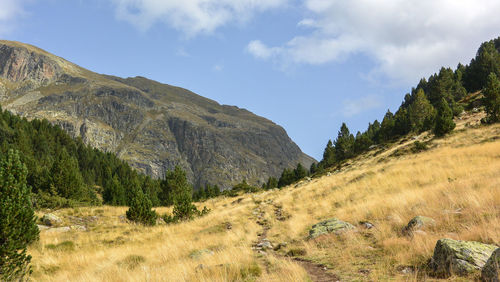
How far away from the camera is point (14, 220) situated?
8148 mm

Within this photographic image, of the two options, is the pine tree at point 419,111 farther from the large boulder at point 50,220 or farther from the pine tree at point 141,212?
Result: the large boulder at point 50,220

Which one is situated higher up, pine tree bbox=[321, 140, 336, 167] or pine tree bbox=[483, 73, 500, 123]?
pine tree bbox=[483, 73, 500, 123]

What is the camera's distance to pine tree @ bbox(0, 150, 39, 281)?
7641mm

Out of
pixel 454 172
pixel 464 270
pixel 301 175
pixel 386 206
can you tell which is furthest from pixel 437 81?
pixel 464 270

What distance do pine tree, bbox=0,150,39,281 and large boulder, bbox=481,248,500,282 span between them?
1060 centimetres

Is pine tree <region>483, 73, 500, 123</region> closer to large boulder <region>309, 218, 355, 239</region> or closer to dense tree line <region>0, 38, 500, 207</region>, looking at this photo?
dense tree line <region>0, 38, 500, 207</region>

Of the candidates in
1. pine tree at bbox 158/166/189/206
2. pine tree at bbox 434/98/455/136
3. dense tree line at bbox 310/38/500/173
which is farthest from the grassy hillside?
dense tree line at bbox 310/38/500/173

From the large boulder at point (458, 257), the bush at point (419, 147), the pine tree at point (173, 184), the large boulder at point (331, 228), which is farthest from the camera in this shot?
the pine tree at point (173, 184)

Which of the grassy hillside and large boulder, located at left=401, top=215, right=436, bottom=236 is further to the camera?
large boulder, located at left=401, top=215, right=436, bottom=236

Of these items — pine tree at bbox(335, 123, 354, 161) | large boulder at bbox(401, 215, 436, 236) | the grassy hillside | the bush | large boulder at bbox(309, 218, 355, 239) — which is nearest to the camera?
the grassy hillside

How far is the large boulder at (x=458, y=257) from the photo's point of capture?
445cm

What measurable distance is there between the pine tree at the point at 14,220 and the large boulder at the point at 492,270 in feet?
34.8

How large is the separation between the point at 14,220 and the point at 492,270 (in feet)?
37.9

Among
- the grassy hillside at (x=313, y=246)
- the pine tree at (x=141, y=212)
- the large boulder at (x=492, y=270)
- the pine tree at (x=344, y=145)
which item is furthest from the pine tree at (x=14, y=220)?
the pine tree at (x=344, y=145)
